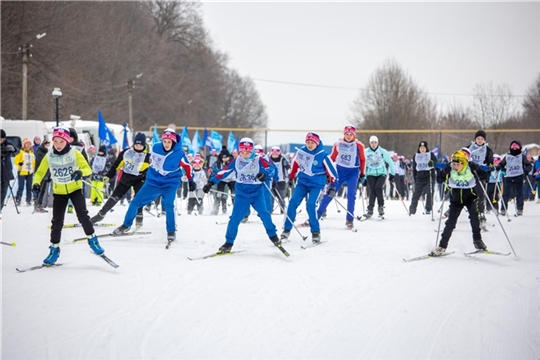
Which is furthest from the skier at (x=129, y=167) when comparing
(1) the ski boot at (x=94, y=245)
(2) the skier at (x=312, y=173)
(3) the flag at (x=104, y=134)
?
(3) the flag at (x=104, y=134)

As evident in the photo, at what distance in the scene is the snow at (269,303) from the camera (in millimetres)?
4949

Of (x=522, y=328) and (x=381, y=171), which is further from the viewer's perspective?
(x=381, y=171)

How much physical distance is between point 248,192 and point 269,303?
3.01m

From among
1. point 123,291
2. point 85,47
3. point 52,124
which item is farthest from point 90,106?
point 123,291

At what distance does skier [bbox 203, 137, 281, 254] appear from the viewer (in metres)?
8.71

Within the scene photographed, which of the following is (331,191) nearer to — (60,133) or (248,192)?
(248,192)

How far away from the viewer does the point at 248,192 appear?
8.85 meters

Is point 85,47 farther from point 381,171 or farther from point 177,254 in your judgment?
point 177,254

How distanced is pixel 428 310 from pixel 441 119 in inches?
1977

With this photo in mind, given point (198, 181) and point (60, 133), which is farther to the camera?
point (198, 181)

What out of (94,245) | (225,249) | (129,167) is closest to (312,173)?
(225,249)

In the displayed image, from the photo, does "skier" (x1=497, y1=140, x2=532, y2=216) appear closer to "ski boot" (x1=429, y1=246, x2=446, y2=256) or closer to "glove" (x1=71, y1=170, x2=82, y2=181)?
"ski boot" (x1=429, y1=246, x2=446, y2=256)

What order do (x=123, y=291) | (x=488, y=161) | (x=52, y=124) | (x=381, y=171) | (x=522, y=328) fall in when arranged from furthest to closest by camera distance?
(x=52, y=124), (x=381, y=171), (x=488, y=161), (x=123, y=291), (x=522, y=328)

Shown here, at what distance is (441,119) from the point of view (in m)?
53.4
